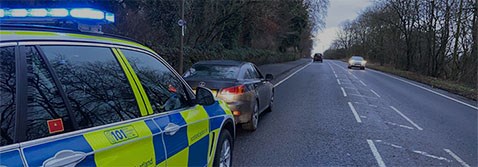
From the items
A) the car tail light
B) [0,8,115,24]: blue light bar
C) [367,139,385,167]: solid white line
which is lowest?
[367,139,385,167]: solid white line

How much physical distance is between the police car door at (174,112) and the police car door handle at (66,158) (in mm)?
884

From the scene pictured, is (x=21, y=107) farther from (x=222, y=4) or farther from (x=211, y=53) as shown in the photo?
(x=222, y=4)

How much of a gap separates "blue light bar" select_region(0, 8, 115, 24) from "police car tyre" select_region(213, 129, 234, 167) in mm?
1961

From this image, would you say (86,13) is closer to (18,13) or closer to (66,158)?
(18,13)

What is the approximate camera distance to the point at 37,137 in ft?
6.02

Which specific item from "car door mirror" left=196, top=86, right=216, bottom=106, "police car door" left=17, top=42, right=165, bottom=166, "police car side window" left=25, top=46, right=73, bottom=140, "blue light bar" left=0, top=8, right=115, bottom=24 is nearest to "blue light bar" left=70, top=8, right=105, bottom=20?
"blue light bar" left=0, top=8, right=115, bottom=24

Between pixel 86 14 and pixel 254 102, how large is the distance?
5.07m

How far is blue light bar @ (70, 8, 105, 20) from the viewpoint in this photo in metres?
2.61

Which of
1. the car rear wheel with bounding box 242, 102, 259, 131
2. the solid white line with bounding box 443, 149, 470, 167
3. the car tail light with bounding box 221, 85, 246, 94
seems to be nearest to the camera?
the solid white line with bounding box 443, 149, 470, 167

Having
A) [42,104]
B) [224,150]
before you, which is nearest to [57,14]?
[42,104]

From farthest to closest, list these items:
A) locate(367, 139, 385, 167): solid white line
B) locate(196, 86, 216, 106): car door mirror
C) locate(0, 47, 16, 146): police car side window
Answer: locate(367, 139, 385, 167): solid white line < locate(196, 86, 216, 106): car door mirror < locate(0, 47, 16, 146): police car side window

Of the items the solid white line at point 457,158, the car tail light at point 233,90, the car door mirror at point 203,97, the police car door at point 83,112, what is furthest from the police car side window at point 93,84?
the solid white line at point 457,158

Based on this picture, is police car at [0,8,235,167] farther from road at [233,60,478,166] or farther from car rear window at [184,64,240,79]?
car rear window at [184,64,240,79]

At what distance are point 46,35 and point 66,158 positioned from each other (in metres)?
0.67
